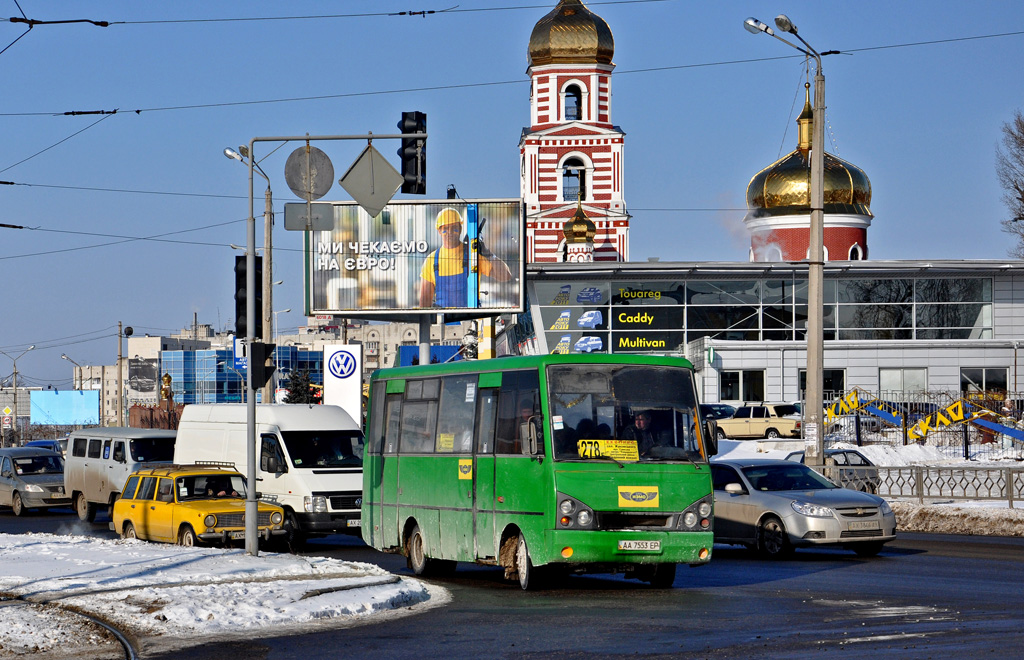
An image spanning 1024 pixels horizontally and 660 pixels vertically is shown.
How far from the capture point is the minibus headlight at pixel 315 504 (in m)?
21.2

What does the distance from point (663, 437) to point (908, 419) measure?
35743 millimetres

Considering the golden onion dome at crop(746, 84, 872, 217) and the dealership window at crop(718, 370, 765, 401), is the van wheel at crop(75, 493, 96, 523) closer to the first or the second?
the dealership window at crop(718, 370, 765, 401)

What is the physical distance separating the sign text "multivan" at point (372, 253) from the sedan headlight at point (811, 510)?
25251 millimetres

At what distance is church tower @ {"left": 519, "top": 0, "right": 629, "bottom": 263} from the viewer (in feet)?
220

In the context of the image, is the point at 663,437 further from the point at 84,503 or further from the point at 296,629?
the point at 84,503

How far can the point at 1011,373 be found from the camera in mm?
54062

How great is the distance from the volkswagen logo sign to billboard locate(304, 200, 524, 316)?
8.46 metres

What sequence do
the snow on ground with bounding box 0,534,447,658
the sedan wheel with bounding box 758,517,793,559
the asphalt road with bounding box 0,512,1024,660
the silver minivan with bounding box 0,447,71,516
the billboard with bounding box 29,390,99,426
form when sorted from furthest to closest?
the billboard with bounding box 29,390,99,426 < the silver minivan with bounding box 0,447,71,516 < the sedan wheel with bounding box 758,517,793,559 < the snow on ground with bounding box 0,534,447,658 < the asphalt road with bounding box 0,512,1024,660

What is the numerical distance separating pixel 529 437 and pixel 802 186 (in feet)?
174

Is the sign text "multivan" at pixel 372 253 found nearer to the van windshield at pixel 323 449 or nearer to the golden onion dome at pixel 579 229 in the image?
the van windshield at pixel 323 449

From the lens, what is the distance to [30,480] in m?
31.1

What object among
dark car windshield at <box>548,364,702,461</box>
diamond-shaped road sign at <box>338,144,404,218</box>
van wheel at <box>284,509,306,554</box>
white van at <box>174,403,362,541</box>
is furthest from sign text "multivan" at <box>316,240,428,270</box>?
dark car windshield at <box>548,364,702,461</box>

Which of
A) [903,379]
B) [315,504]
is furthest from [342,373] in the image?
[903,379]

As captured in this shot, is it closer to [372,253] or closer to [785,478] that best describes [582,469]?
[785,478]
